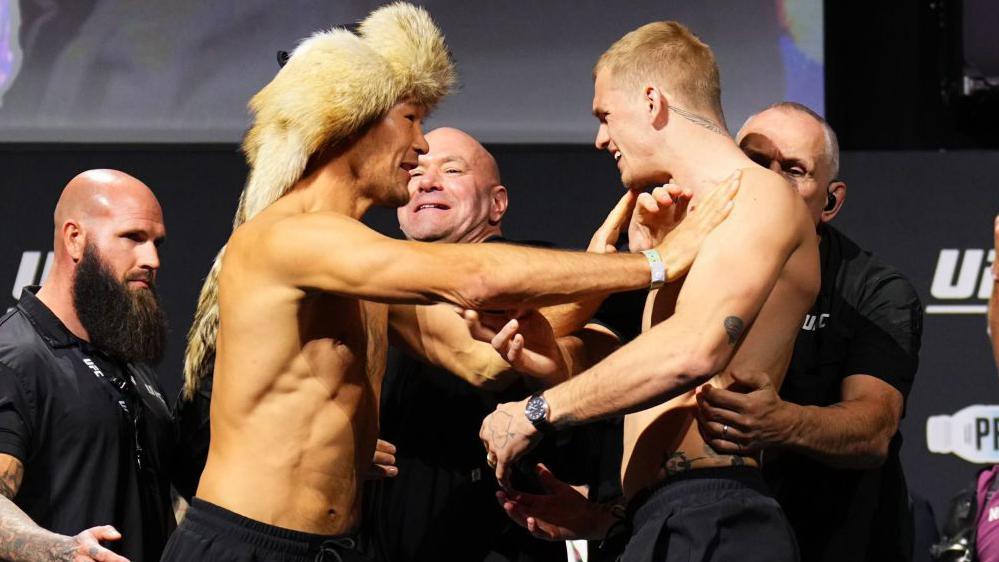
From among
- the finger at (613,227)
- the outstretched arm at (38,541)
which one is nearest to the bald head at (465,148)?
the finger at (613,227)

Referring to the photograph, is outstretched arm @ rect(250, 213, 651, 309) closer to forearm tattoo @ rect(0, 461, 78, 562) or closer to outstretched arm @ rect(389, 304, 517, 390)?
outstretched arm @ rect(389, 304, 517, 390)

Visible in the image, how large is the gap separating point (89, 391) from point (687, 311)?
4.76 ft

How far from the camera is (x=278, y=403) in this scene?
7.98 feet

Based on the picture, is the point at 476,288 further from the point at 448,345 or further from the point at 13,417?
the point at 13,417

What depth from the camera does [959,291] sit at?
4.42 m

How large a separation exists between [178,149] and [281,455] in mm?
2371

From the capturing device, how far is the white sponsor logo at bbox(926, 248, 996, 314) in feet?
14.4

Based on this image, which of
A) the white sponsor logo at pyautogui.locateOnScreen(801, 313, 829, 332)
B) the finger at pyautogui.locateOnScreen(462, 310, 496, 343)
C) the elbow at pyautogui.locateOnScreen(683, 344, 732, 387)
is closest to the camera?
the elbow at pyautogui.locateOnScreen(683, 344, 732, 387)

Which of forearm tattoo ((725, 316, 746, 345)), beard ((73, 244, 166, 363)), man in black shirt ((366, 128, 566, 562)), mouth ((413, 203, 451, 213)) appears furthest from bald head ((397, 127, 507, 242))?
forearm tattoo ((725, 316, 746, 345))

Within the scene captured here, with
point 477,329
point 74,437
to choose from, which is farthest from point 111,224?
point 477,329

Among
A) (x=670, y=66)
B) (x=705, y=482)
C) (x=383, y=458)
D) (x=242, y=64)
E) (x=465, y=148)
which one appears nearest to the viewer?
(x=705, y=482)

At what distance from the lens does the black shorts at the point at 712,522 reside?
2.38 metres

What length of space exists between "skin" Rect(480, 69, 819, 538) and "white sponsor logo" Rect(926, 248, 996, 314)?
2.02 m

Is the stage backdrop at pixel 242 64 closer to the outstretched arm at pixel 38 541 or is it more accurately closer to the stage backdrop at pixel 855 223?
the stage backdrop at pixel 855 223
